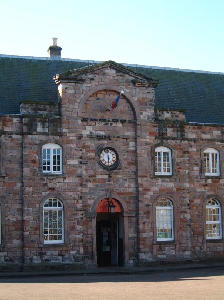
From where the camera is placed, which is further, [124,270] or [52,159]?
[52,159]

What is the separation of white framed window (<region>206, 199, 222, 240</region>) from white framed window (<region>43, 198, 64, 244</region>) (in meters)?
8.12

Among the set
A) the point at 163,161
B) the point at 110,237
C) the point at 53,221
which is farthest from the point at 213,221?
the point at 53,221

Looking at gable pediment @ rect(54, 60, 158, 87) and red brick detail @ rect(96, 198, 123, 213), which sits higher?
gable pediment @ rect(54, 60, 158, 87)

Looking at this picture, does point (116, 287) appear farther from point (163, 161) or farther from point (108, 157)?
point (163, 161)

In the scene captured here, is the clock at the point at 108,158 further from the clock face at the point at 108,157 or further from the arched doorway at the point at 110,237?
the arched doorway at the point at 110,237

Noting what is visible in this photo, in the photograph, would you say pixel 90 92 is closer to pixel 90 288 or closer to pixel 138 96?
pixel 138 96

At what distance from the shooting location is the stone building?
27234 mm

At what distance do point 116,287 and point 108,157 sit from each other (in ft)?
34.4

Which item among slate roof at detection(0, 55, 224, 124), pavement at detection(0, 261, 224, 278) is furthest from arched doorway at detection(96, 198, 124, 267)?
slate roof at detection(0, 55, 224, 124)

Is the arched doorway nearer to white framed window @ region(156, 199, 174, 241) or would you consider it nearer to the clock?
the clock

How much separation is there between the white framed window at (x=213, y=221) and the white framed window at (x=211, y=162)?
1.53 m

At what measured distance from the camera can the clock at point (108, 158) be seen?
94.8ft

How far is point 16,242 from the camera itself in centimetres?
2673

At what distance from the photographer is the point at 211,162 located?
1245 inches
